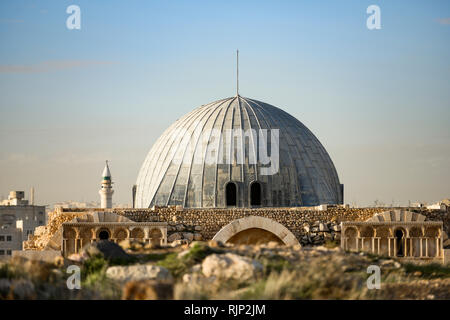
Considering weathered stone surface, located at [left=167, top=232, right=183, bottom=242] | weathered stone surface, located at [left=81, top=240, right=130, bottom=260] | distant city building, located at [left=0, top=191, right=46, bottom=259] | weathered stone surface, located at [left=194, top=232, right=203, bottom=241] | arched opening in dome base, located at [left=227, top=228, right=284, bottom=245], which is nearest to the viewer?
weathered stone surface, located at [left=81, top=240, right=130, bottom=260]

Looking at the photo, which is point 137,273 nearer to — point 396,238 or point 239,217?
point 239,217

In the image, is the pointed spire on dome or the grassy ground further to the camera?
the pointed spire on dome

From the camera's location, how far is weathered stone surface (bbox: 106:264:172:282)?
48.6ft

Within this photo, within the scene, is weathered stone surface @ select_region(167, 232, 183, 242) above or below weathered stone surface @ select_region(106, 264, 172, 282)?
below

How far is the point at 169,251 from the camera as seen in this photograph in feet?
57.4

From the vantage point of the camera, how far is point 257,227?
2655cm

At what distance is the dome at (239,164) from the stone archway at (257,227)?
4349mm

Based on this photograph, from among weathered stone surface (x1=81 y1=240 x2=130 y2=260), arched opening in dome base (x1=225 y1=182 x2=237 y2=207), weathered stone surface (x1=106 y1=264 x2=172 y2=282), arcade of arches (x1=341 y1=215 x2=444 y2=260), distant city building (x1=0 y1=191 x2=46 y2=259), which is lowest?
distant city building (x1=0 y1=191 x2=46 y2=259)

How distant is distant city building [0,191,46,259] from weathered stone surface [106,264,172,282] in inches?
2703

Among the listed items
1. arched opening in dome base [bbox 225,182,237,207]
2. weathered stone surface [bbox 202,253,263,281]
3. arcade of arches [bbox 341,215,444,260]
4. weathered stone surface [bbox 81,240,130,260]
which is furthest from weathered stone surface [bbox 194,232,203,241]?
weathered stone surface [bbox 202,253,263,281]

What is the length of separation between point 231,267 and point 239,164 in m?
16.3

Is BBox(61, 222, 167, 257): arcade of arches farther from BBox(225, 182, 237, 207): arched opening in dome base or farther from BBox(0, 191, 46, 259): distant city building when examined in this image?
BBox(0, 191, 46, 259): distant city building

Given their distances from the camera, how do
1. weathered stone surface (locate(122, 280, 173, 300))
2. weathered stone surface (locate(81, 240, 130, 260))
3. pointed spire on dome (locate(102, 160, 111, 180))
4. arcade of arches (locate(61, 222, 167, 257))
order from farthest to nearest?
1. pointed spire on dome (locate(102, 160, 111, 180))
2. arcade of arches (locate(61, 222, 167, 257))
3. weathered stone surface (locate(81, 240, 130, 260))
4. weathered stone surface (locate(122, 280, 173, 300))
